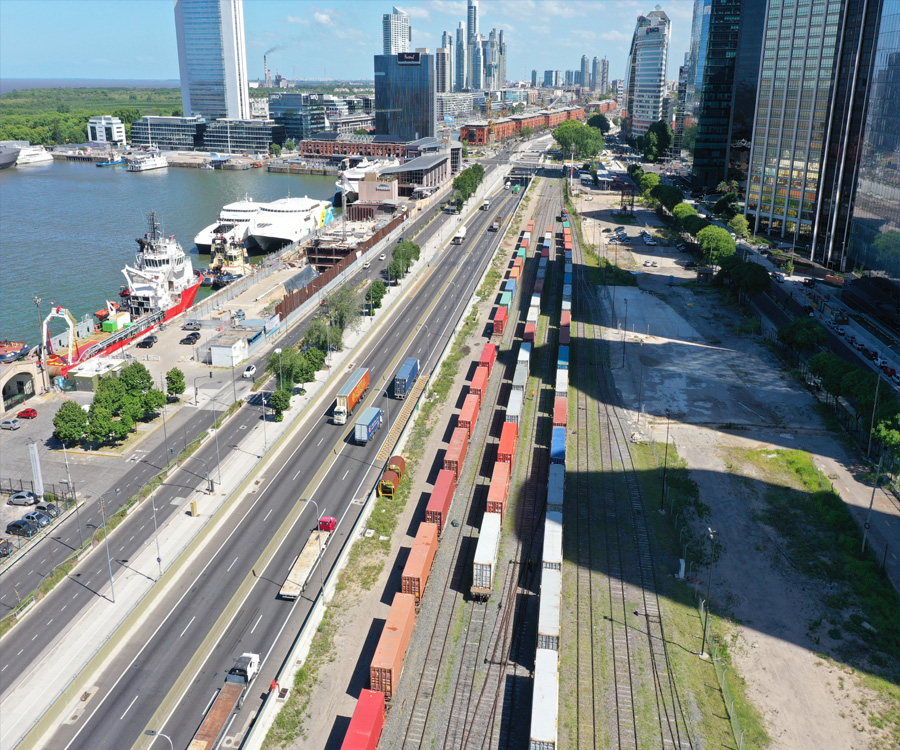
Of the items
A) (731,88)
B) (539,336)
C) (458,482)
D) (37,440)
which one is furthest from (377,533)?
(731,88)

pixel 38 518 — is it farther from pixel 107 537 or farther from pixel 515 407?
pixel 515 407

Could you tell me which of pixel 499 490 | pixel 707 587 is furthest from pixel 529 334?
pixel 707 587

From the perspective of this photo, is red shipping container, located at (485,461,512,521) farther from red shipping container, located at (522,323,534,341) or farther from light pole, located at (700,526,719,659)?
red shipping container, located at (522,323,534,341)

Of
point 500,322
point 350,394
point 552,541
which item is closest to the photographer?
point 552,541

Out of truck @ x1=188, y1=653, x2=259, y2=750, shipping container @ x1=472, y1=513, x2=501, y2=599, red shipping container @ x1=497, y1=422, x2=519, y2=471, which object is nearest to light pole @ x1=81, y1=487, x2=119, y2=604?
Result: truck @ x1=188, y1=653, x2=259, y2=750

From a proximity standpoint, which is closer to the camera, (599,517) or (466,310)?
(599,517)

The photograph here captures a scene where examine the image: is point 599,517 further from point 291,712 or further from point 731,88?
point 731,88
